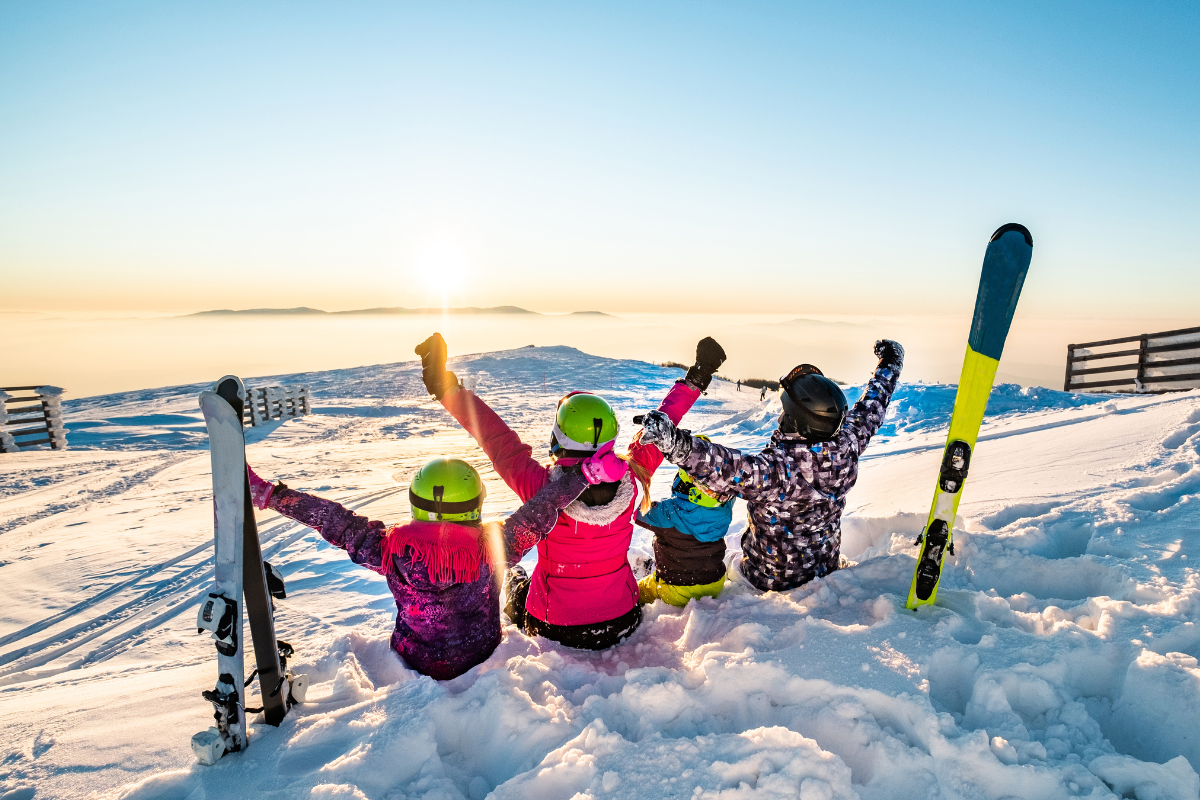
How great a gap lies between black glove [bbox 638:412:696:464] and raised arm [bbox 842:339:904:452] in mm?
1111

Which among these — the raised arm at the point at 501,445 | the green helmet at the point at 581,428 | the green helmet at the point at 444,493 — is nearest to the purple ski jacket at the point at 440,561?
the green helmet at the point at 444,493

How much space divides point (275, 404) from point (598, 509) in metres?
18.1

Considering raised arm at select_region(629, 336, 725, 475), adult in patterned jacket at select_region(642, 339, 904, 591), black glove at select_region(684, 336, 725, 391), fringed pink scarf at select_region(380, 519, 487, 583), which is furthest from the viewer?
black glove at select_region(684, 336, 725, 391)

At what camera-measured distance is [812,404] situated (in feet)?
10.1

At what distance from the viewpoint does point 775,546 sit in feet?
11.4

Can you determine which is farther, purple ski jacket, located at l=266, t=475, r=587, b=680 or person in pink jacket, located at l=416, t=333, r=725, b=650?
person in pink jacket, located at l=416, t=333, r=725, b=650

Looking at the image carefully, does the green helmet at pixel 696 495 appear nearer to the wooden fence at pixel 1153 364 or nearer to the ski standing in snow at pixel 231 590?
the ski standing in snow at pixel 231 590

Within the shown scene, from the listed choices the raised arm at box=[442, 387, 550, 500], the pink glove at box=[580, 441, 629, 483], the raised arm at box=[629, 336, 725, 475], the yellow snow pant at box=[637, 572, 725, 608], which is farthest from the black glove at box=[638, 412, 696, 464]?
the yellow snow pant at box=[637, 572, 725, 608]

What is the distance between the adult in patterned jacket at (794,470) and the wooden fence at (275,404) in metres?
17.2

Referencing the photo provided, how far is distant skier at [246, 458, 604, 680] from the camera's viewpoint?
2.57m

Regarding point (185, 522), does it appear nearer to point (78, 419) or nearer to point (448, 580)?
point (448, 580)

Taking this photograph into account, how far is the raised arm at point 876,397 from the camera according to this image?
3.36m

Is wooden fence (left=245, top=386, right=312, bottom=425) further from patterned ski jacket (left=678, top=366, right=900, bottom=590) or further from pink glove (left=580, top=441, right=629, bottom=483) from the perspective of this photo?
patterned ski jacket (left=678, top=366, right=900, bottom=590)

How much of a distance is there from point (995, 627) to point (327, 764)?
10.1 feet
